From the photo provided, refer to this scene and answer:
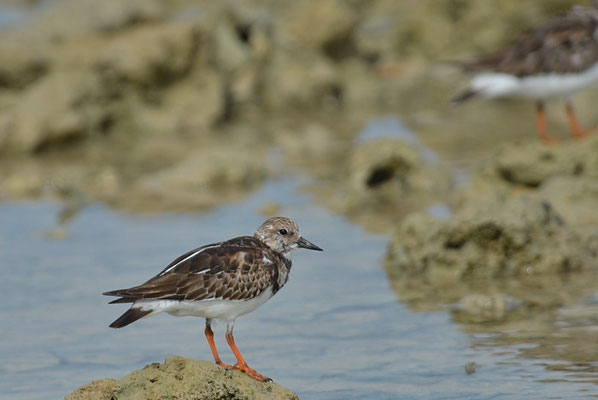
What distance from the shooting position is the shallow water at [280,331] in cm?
637

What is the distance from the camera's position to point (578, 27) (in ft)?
39.2

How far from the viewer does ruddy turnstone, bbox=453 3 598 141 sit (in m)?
11.9

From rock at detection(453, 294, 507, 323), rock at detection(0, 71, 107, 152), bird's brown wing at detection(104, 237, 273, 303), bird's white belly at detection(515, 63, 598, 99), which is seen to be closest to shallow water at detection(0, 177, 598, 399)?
rock at detection(453, 294, 507, 323)

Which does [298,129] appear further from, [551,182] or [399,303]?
[399,303]

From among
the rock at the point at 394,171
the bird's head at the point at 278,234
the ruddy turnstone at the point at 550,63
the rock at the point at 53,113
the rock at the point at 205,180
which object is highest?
the rock at the point at 53,113

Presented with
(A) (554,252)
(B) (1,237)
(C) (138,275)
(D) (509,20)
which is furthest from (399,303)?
(D) (509,20)

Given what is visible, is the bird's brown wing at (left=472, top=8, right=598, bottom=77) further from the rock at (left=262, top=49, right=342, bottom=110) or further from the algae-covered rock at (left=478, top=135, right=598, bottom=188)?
the rock at (left=262, top=49, right=342, bottom=110)

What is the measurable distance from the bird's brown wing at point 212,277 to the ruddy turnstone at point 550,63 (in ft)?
21.9

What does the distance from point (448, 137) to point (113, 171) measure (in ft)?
16.7

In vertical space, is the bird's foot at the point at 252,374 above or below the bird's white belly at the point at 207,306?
below

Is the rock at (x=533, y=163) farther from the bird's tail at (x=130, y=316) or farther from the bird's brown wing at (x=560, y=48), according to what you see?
the bird's tail at (x=130, y=316)

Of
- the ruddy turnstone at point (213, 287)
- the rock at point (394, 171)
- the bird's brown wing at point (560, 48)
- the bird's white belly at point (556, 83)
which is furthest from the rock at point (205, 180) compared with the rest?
the ruddy turnstone at point (213, 287)

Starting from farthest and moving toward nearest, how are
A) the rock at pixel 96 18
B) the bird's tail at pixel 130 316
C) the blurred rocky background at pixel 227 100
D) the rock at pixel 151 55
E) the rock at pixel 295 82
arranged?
the rock at pixel 295 82
the rock at pixel 96 18
the rock at pixel 151 55
the blurred rocky background at pixel 227 100
the bird's tail at pixel 130 316

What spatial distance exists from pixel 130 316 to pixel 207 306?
0.53 metres
